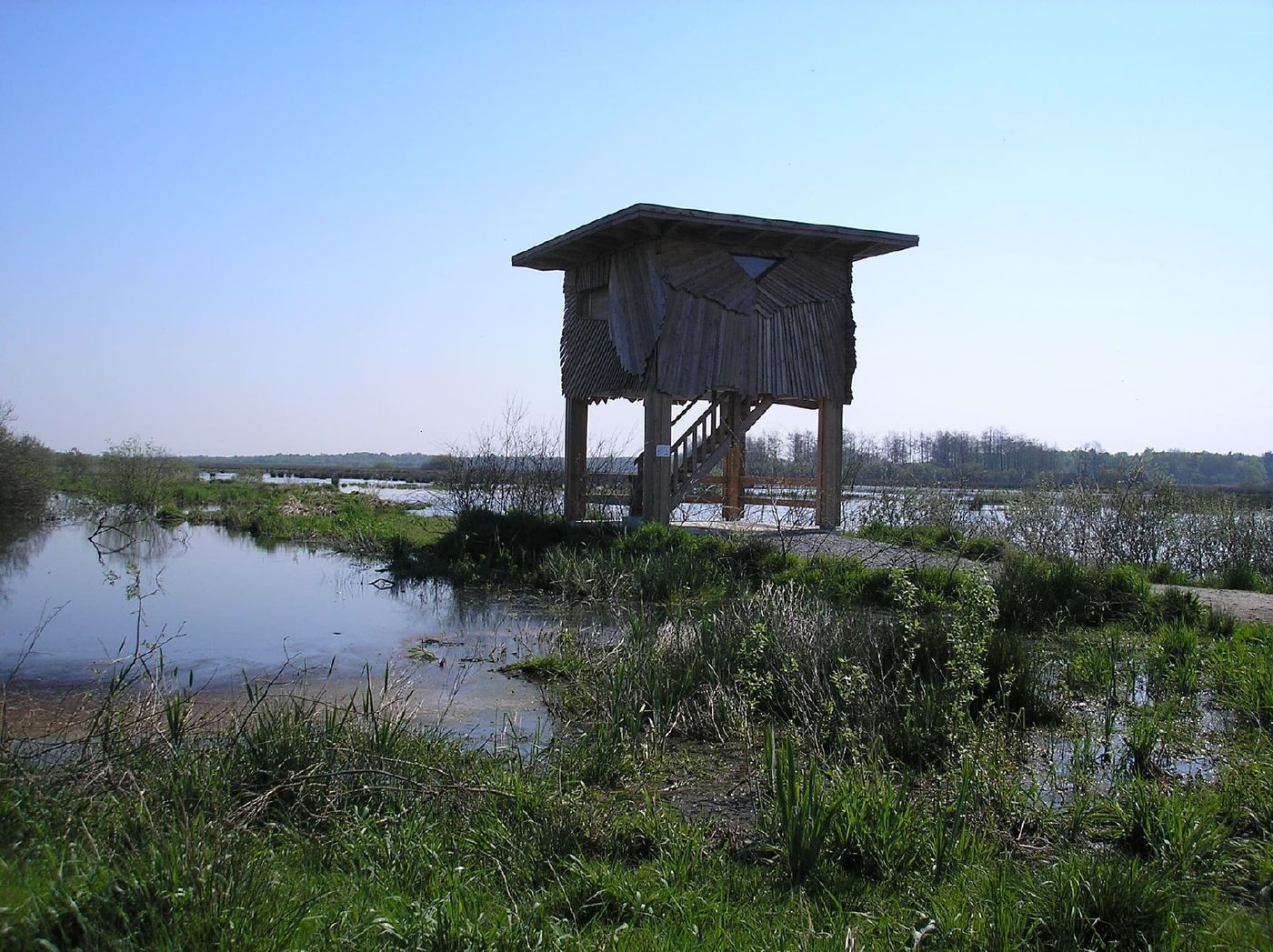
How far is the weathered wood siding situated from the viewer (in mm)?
18328

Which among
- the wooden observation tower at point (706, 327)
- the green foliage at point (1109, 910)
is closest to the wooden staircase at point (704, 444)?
the wooden observation tower at point (706, 327)

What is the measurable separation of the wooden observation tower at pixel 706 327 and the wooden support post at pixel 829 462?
2 centimetres

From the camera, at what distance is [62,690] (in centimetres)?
953

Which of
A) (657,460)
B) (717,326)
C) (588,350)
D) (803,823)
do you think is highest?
(717,326)

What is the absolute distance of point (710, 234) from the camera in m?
18.4

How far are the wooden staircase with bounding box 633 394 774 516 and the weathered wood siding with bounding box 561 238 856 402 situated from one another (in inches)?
26.5

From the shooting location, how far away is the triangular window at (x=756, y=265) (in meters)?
19.0

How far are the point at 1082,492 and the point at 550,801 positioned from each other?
1557cm

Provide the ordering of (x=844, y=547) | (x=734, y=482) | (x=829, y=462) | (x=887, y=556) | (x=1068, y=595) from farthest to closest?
(x=734, y=482), (x=829, y=462), (x=844, y=547), (x=887, y=556), (x=1068, y=595)

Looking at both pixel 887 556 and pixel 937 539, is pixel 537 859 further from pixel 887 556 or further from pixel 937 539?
pixel 937 539

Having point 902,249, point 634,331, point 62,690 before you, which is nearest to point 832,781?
point 62,690

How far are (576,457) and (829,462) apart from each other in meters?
5.26

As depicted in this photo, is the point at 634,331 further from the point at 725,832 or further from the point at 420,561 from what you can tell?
the point at 725,832

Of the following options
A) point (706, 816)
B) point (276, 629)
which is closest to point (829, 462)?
point (276, 629)
